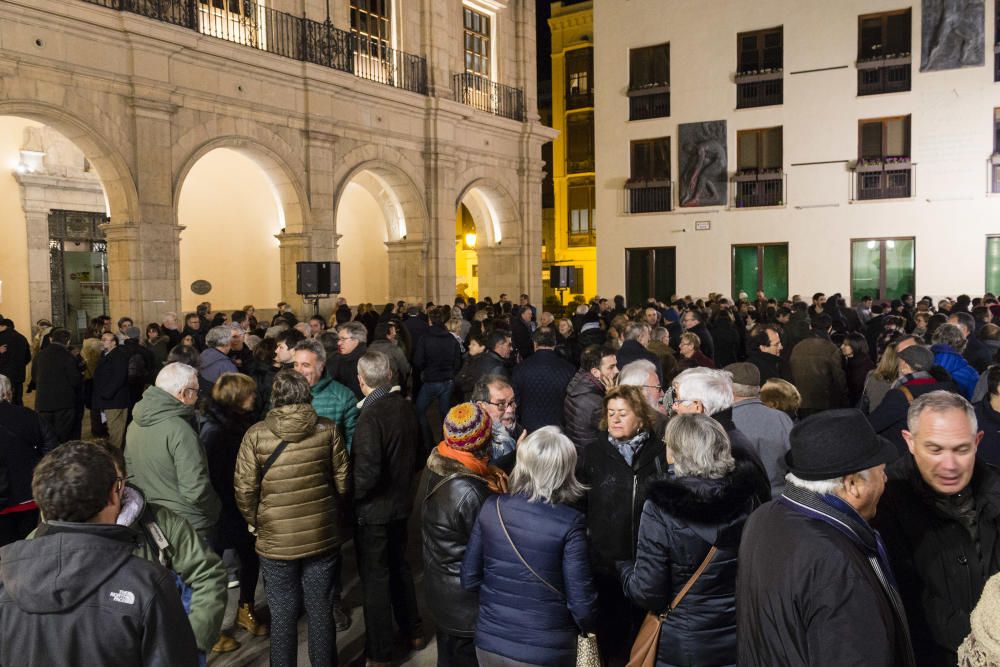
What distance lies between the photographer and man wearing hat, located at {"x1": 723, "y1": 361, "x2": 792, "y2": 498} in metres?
4.57

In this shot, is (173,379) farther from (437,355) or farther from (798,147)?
(798,147)

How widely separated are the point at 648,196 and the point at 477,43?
8.04 meters

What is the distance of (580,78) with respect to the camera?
110ft

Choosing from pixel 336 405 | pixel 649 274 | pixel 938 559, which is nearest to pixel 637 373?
pixel 336 405

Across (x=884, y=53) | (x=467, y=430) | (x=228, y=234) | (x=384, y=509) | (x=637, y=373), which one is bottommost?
(x=384, y=509)

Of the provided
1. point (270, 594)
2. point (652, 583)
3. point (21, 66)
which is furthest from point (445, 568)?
point (21, 66)

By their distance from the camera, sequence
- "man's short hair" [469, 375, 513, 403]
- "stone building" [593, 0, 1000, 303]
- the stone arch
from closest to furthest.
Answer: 1. "man's short hair" [469, 375, 513, 403]
2. the stone arch
3. "stone building" [593, 0, 1000, 303]

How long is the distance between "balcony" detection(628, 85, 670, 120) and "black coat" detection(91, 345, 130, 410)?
68.9 ft

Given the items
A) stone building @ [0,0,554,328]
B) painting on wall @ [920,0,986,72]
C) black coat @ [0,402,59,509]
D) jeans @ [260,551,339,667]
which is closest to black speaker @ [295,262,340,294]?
stone building @ [0,0,554,328]

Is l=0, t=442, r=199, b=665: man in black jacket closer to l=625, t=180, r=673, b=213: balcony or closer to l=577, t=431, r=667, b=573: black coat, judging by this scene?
l=577, t=431, r=667, b=573: black coat

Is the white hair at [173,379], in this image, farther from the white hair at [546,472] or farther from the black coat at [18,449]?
the white hair at [546,472]

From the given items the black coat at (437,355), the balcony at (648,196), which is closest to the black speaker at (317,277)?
the black coat at (437,355)

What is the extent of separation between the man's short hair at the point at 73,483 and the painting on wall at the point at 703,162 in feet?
80.7

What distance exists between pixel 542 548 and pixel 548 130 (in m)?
21.6
